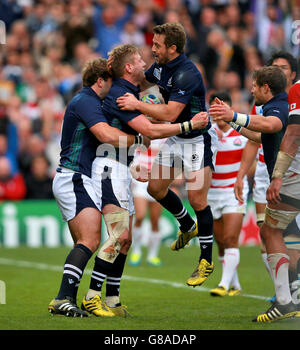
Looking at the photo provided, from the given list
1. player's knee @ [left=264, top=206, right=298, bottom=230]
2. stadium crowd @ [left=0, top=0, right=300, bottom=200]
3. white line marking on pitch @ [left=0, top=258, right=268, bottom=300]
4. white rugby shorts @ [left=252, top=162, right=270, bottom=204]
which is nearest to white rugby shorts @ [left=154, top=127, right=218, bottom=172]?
player's knee @ [left=264, top=206, right=298, bottom=230]

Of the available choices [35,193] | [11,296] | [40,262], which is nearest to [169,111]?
[11,296]

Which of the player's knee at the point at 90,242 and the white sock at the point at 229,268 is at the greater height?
the player's knee at the point at 90,242

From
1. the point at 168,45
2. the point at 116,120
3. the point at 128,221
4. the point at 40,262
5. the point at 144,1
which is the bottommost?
the point at 40,262

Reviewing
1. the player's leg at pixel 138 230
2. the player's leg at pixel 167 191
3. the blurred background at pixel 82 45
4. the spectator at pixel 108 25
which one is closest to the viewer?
the player's leg at pixel 167 191

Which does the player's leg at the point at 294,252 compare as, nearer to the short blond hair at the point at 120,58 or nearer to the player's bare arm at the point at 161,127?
the player's bare arm at the point at 161,127

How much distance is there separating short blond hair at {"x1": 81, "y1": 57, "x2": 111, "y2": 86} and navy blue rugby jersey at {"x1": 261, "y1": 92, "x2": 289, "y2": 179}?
1.75m

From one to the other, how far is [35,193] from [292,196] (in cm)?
974

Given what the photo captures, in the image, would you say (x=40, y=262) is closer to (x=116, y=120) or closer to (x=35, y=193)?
(x=35, y=193)

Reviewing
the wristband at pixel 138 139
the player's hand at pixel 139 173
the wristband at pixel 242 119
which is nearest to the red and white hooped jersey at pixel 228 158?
the player's hand at pixel 139 173

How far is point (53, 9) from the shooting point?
1962cm

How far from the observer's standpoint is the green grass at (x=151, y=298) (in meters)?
7.37

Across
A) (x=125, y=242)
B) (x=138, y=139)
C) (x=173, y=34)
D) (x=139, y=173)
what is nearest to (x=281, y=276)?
(x=125, y=242)

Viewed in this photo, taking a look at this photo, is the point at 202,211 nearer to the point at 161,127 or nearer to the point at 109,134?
the point at 161,127

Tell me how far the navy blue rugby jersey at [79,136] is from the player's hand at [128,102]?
25 cm
